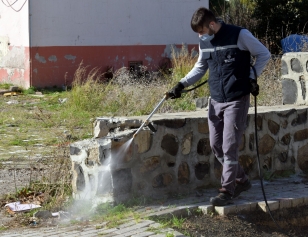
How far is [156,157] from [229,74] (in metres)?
1.12

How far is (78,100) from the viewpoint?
12.9 meters

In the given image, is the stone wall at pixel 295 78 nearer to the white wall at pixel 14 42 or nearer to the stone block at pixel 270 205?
the stone block at pixel 270 205

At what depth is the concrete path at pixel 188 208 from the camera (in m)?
5.21

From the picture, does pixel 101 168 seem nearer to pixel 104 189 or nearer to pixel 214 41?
pixel 104 189

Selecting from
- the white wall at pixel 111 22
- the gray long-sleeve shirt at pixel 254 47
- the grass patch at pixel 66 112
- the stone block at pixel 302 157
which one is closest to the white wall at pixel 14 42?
the white wall at pixel 111 22

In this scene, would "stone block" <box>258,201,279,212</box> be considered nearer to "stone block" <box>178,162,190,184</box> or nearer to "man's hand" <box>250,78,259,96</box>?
"stone block" <box>178,162,190,184</box>

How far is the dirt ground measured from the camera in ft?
18.0

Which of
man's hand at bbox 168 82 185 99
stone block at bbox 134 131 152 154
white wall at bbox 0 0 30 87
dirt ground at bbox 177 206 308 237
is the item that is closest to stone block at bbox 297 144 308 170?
dirt ground at bbox 177 206 308 237

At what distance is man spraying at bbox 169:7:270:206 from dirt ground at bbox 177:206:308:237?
8.7 inches

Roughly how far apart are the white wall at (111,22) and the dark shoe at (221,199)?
12.9m

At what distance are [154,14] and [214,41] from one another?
1408 centimetres

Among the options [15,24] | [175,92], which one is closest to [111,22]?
[15,24]

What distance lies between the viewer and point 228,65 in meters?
5.80

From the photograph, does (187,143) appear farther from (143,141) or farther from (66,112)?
(66,112)
